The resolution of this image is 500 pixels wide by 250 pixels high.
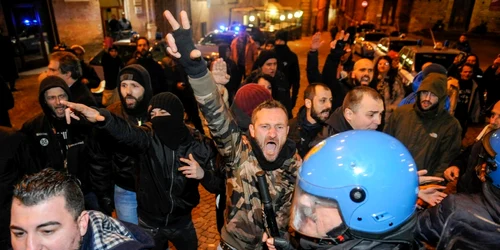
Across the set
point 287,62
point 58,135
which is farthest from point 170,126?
point 287,62

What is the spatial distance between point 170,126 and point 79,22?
1694cm

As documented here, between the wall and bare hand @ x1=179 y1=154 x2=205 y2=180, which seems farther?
the wall

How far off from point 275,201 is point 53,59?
11.9ft

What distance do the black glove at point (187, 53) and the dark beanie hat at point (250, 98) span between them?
1.51 meters

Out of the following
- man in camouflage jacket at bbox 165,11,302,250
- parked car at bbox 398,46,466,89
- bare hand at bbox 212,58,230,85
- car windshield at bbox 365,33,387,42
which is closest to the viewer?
man in camouflage jacket at bbox 165,11,302,250

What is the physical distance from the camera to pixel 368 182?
164 cm

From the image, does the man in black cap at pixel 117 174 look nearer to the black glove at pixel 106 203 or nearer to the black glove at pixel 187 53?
the black glove at pixel 106 203

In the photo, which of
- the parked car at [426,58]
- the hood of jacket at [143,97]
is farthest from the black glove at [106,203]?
the parked car at [426,58]

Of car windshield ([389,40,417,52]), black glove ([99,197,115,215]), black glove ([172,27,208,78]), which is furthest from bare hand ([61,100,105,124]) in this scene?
car windshield ([389,40,417,52])

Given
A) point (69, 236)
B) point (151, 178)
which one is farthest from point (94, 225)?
point (151, 178)

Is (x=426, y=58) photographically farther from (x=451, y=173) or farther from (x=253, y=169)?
(x=253, y=169)

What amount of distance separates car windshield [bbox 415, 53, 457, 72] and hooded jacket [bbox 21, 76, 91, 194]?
32.0 feet

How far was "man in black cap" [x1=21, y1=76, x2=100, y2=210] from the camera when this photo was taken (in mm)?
3477

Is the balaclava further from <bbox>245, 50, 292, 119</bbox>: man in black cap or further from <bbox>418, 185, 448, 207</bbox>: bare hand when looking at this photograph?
<bbox>245, 50, 292, 119</bbox>: man in black cap
